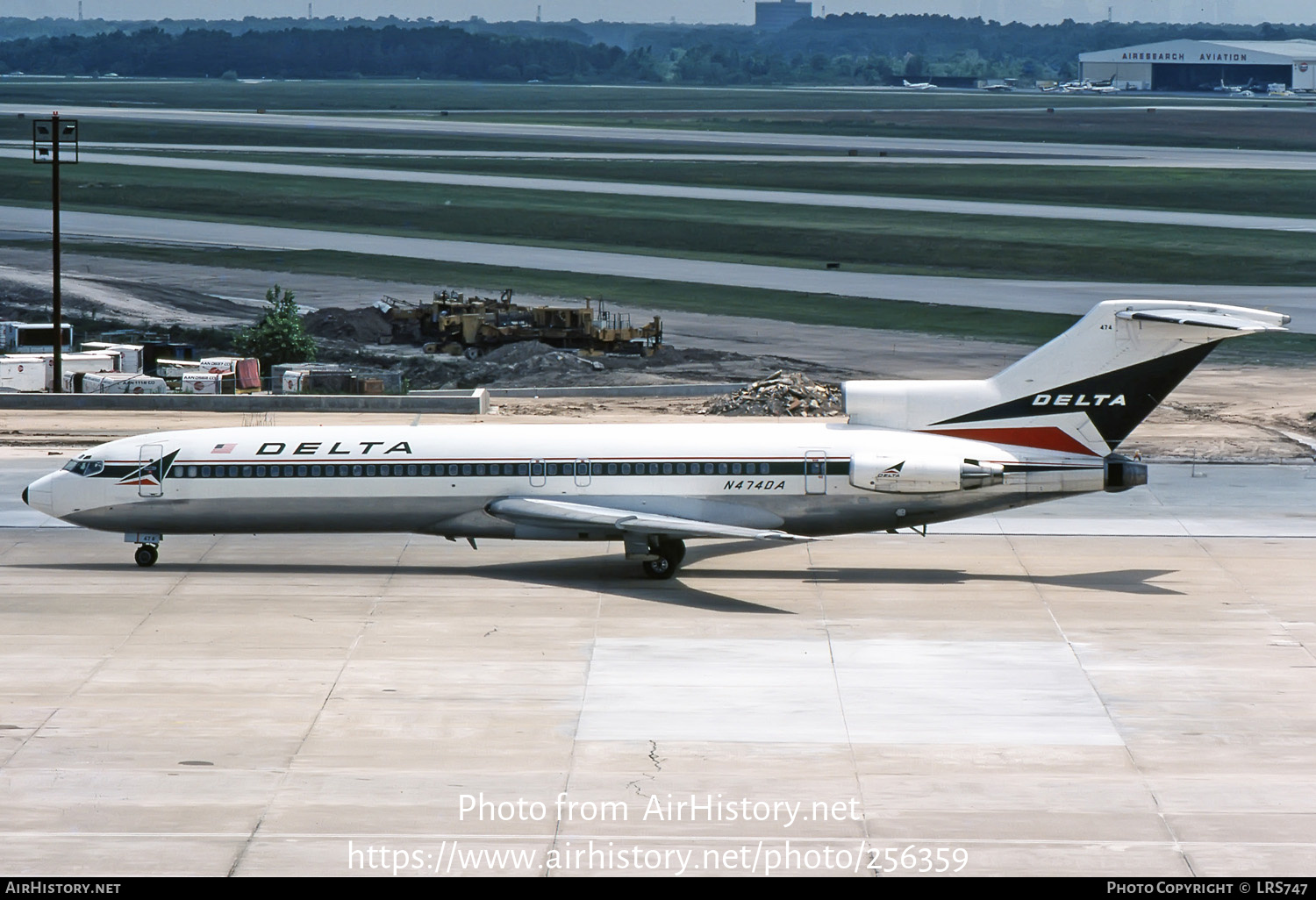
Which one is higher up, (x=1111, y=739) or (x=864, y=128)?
(x=864, y=128)

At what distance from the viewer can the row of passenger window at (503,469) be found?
33312 mm

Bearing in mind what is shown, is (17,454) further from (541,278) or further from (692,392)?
(541,278)

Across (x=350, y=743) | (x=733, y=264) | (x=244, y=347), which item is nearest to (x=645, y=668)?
(x=350, y=743)

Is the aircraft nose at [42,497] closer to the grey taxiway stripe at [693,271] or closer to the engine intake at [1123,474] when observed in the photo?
the engine intake at [1123,474]

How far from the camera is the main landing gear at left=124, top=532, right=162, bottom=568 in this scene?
34.9 meters

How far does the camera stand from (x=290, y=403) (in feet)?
174

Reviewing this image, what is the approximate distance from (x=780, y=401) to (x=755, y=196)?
65.6 m

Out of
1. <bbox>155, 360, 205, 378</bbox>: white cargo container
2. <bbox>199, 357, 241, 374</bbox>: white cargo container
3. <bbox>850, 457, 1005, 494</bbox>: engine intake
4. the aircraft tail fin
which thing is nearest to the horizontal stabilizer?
the aircraft tail fin

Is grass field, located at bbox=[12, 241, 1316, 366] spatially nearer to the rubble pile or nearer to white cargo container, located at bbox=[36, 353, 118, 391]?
the rubble pile

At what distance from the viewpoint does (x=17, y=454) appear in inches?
1875

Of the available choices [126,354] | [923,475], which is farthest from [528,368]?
[923,475]

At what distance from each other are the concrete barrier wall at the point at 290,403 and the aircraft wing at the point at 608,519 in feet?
64.4

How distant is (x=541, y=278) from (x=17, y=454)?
3879cm

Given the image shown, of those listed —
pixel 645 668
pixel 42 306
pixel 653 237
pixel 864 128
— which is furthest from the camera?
pixel 864 128
